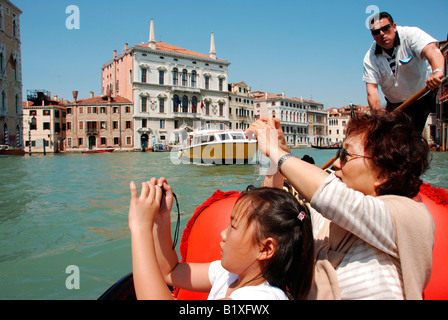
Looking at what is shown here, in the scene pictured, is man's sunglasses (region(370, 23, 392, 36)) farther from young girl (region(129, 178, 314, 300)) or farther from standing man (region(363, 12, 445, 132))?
young girl (region(129, 178, 314, 300))

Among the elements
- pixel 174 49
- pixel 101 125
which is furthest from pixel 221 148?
pixel 174 49

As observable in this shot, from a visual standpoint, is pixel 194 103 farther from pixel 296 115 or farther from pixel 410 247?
pixel 410 247

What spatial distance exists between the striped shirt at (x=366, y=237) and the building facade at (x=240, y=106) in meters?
33.9

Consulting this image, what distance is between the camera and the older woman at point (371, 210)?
765 millimetres

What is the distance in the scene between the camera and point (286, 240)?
813mm

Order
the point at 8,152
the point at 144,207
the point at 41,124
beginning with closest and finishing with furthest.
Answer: the point at 144,207, the point at 8,152, the point at 41,124

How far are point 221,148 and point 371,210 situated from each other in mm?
12281

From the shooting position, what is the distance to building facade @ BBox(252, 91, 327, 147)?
4059cm

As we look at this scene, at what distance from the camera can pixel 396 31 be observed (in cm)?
190

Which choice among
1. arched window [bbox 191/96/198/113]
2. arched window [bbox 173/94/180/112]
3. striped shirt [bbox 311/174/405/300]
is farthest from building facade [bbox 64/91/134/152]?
striped shirt [bbox 311/174/405/300]

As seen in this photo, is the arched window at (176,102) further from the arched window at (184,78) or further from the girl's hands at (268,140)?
the girl's hands at (268,140)

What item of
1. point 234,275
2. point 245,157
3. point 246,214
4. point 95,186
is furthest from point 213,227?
point 245,157

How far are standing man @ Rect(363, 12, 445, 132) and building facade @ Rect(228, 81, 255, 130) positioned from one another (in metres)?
32.5
